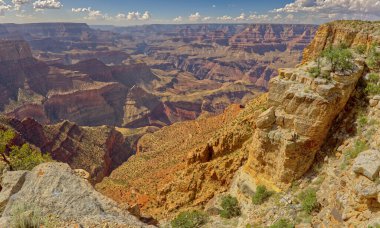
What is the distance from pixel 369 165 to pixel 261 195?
881cm

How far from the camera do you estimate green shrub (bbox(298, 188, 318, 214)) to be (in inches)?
713

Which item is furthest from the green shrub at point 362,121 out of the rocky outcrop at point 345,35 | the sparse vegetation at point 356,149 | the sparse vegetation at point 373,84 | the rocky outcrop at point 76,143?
the rocky outcrop at point 76,143

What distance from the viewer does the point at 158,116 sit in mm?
169750

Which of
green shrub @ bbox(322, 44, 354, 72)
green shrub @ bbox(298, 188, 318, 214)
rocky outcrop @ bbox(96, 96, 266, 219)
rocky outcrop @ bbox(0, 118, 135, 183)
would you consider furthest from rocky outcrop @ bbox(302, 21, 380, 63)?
rocky outcrop @ bbox(0, 118, 135, 183)

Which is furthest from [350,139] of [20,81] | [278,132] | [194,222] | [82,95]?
[20,81]

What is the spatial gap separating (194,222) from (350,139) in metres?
13.0

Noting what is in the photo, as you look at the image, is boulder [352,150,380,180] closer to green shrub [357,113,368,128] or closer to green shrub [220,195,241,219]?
green shrub [357,113,368,128]

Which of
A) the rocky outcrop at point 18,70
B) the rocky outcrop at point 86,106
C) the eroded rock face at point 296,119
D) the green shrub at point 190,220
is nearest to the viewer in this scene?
the eroded rock face at point 296,119

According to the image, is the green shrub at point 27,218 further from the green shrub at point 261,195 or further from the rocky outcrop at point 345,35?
the rocky outcrop at point 345,35

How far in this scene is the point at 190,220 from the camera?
25859 millimetres

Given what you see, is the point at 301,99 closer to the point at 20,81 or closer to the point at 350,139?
the point at 350,139

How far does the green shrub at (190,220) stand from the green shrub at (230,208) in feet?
6.32

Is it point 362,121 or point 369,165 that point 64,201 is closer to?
point 369,165

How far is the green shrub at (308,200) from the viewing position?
1811 cm
